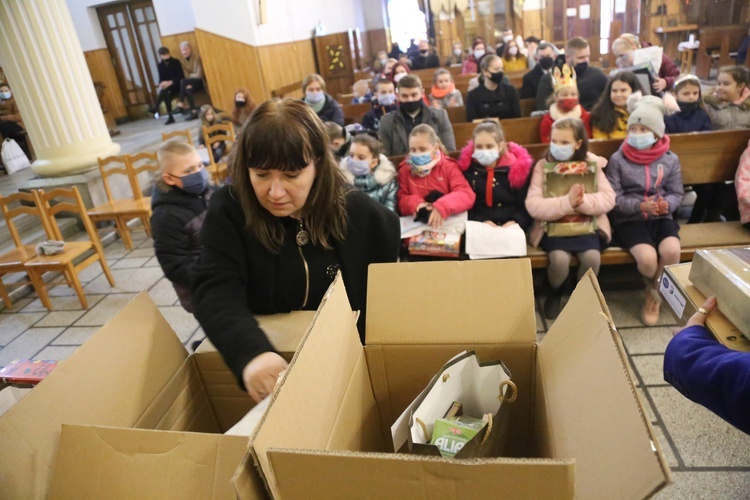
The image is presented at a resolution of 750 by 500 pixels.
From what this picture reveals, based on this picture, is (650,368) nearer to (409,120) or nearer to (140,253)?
(409,120)

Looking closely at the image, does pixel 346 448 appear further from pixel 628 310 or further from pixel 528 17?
pixel 528 17

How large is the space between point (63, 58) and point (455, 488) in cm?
587

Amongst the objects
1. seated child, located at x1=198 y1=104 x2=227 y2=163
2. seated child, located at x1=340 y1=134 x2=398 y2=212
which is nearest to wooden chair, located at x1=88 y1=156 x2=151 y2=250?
seated child, located at x1=198 y1=104 x2=227 y2=163

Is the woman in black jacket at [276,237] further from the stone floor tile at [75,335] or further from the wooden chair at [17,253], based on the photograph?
the wooden chair at [17,253]

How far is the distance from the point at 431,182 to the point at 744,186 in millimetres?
1765

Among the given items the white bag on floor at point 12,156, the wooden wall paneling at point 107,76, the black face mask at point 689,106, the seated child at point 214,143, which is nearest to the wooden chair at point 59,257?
the seated child at point 214,143

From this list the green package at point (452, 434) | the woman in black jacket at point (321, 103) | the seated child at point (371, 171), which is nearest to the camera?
the green package at point (452, 434)

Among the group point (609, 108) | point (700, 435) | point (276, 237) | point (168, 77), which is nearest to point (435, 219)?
point (700, 435)

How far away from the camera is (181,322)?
10.6 ft

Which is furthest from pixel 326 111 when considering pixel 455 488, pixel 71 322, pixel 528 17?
pixel 528 17

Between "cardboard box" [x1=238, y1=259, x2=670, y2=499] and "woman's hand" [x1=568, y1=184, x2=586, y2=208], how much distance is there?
6.04 ft

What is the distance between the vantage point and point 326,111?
17.3 ft

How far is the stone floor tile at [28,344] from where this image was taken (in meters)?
3.09

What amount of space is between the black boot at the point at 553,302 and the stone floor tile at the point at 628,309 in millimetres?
273
